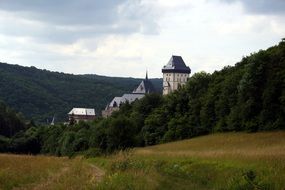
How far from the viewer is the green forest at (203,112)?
53906 millimetres

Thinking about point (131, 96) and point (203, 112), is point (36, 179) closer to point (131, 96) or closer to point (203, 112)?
point (203, 112)

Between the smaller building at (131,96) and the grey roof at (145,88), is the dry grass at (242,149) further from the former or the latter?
the grey roof at (145,88)

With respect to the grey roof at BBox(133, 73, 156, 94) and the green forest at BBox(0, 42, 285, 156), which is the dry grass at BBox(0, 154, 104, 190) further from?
the grey roof at BBox(133, 73, 156, 94)

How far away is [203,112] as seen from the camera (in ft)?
230

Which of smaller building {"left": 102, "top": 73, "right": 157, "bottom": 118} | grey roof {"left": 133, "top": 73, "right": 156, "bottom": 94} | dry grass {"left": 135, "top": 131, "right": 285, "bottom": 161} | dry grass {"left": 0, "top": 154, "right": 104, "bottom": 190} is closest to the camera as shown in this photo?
dry grass {"left": 0, "top": 154, "right": 104, "bottom": 190}

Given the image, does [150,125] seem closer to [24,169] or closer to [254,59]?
[254,59]

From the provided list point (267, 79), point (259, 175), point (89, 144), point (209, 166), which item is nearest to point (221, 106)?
point (267, 79)

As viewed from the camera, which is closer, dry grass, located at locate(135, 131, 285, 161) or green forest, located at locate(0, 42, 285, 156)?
dry grass, located at locate(135, 131, 285, 161)

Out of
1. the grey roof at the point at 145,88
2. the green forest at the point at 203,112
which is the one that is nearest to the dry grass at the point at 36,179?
the green forest at the point at 203,112

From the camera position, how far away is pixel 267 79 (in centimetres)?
5441

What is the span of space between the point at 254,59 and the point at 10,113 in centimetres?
9366

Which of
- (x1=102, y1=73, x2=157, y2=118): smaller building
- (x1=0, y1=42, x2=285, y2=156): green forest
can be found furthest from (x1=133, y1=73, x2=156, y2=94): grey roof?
(x1=0, y1=42, x2=285, y2=156): green forest

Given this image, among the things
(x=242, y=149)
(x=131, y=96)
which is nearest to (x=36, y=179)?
(x=242, y=149)

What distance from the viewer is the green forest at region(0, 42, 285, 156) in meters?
53.9
